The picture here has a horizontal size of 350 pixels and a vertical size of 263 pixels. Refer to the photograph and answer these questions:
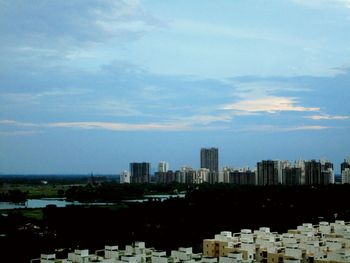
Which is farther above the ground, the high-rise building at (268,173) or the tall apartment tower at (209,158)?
the tall apartment tower at (209,158)

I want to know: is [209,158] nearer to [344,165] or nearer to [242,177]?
[242,177]

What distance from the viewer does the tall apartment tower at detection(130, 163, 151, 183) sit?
161 feet

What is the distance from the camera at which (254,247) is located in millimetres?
8703

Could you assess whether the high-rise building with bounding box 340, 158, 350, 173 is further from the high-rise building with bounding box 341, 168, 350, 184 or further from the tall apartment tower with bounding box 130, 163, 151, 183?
the tall apartment tower with bounding box 130, 163, 151, 183

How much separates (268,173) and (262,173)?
554 mm

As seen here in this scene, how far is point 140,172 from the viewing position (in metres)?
49.5

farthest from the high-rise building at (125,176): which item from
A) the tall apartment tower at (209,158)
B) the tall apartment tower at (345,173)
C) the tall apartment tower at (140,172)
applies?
the tall apartment tower at (345,173)

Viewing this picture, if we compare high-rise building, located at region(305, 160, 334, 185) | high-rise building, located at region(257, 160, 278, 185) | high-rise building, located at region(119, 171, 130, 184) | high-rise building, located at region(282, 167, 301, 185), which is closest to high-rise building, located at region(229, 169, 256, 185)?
high-rise building, located at region(257, 160, 278, 185)

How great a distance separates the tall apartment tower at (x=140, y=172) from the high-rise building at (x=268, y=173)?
15.6 m

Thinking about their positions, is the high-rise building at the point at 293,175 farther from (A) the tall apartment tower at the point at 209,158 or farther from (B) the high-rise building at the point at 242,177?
(A) the tall apartment tower at the point at 209,158

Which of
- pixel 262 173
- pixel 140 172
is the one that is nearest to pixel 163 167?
pixel 140 172

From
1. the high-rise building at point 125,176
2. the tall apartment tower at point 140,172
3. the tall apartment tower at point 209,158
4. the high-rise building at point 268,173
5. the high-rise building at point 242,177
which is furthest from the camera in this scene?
the high-rise building at point 125,176

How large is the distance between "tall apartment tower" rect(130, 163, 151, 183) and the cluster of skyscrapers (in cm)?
10

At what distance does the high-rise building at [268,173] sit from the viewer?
35.2 m
